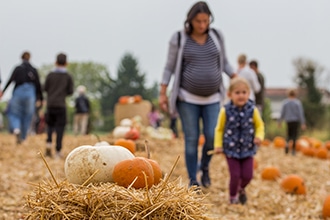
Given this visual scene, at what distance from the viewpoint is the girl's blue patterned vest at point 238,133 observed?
4918mm

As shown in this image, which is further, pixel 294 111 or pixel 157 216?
pixel 294 111

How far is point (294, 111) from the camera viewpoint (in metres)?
11.6

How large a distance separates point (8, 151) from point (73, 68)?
54.8 m

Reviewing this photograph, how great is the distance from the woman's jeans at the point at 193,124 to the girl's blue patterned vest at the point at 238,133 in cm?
41

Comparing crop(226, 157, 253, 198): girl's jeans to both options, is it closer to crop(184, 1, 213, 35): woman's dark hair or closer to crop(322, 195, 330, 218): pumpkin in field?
crop(322, 195, 330, 218): pumpkin in field

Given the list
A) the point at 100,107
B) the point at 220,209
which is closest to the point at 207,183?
the point at 220,209

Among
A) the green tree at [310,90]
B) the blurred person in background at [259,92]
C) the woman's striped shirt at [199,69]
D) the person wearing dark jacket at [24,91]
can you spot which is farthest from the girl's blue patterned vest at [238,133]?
the green tree at [310,90]

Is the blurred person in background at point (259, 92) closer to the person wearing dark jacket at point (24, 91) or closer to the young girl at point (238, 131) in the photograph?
the person wearing dark jacket at point (24, 91)

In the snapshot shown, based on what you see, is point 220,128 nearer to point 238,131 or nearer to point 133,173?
point 238,131

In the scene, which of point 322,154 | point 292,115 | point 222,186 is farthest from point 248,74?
point 322,154

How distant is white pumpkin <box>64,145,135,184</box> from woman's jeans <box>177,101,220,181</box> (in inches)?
95.8

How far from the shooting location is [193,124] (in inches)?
206

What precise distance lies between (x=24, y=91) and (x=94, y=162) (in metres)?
7.36

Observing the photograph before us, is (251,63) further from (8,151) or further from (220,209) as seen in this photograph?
(220,209)
